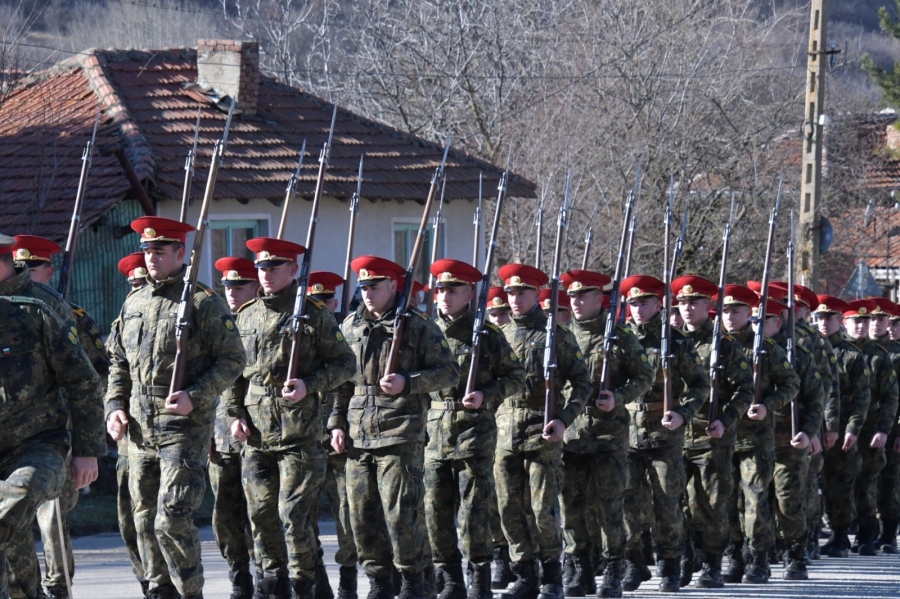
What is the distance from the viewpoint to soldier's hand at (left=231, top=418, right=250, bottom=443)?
28.6ft

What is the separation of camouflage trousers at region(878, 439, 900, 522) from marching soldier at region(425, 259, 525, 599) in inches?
223

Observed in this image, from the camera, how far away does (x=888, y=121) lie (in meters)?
38.8

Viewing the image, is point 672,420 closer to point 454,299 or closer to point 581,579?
point 581,579

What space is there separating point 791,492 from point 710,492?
1.05 metres

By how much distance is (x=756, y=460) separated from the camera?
11.4 metres

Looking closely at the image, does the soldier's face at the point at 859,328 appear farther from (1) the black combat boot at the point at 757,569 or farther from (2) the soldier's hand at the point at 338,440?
(2) the soldier's hand at the point at 338,440

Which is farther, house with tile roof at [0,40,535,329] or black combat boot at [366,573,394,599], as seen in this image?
house with tile roof at [0,40,535,329]

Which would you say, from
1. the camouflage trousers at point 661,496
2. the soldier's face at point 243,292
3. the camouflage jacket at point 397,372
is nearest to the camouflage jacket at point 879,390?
the camouflage trousers at point 661,496

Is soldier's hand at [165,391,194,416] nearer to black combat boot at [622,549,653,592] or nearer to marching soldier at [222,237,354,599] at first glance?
marching soldier at [222,237,354,599]

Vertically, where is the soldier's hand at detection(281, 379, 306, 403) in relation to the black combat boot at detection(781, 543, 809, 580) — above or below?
above

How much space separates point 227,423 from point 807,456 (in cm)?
507

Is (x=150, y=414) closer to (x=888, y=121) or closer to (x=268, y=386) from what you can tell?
(x=268, y=386)

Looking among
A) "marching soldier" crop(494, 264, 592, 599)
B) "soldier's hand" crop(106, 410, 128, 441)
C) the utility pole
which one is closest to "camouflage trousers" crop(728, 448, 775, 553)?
"marching soldier" crop(494, 264, 592, 599)

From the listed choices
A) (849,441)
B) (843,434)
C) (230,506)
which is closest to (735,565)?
(849,441)
